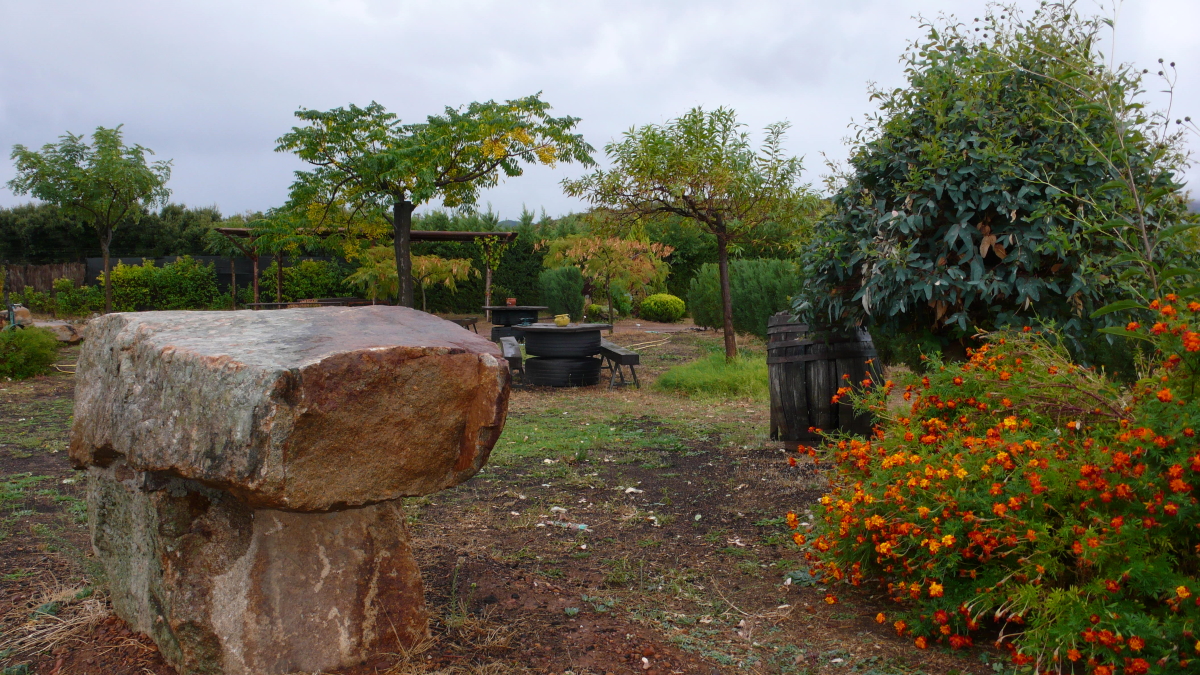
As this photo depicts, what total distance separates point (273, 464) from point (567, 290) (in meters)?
17.5

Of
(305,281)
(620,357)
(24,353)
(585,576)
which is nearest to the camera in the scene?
(585,576)

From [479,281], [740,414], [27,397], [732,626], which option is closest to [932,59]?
[732,626]

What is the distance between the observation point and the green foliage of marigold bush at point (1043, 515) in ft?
6.41

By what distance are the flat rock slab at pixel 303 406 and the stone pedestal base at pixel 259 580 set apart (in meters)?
0.21

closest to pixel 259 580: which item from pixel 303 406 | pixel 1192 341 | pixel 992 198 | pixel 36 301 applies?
pixel 303 406

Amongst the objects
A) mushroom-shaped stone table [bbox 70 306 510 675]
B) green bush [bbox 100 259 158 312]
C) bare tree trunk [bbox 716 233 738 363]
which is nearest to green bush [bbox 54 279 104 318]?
green bush [bbox 100 259 158 312]

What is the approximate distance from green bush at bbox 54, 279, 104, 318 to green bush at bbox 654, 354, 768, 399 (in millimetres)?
15472

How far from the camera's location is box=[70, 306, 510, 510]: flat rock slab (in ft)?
6.14

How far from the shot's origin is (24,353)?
30.5ft

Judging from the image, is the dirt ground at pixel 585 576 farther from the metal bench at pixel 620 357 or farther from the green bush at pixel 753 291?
the green bush at pixel 753 291

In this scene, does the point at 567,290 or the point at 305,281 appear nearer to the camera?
the point at 305,281

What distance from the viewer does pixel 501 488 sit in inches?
183

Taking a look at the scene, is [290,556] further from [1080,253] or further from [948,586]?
[1080,253]

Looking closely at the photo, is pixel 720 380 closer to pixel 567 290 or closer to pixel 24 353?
pixel 24 353
